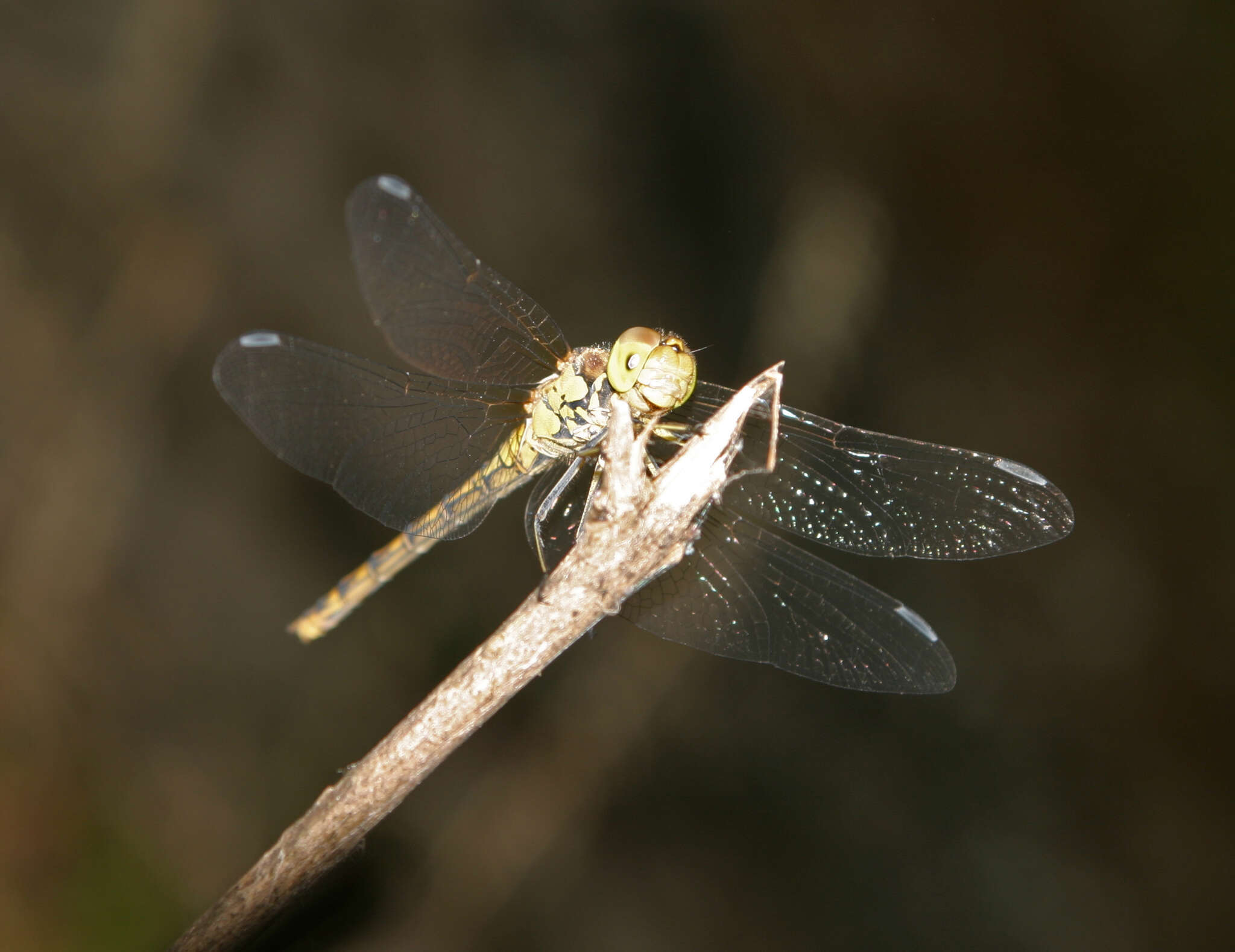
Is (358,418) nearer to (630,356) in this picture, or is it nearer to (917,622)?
(630,356)

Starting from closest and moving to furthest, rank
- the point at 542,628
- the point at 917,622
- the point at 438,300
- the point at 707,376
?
the point at 542,628 < the point at 917,622 < the point at 438,300 < the point at 707,376

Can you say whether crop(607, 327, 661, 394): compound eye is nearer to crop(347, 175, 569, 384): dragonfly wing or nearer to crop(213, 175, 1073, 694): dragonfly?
crop(213, 175, 1073, 694): dragonfly

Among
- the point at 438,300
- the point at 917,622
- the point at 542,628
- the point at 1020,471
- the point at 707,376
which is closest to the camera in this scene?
the point at 542,628

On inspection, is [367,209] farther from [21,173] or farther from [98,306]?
[21,173]

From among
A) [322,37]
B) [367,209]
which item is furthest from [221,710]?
[322,37]

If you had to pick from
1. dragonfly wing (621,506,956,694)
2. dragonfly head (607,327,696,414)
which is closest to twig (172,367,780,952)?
dragonfly head (607,327,696,414)

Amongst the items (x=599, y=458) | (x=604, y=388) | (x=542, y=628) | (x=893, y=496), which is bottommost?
(x=542, y=628)

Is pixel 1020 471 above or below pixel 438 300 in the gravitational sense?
above

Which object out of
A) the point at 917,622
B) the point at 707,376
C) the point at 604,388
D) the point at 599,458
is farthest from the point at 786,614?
the point at 707,376
